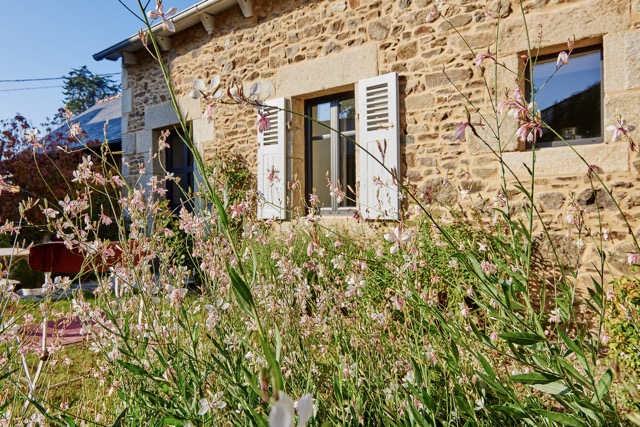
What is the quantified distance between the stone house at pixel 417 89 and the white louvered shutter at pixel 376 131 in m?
0.01

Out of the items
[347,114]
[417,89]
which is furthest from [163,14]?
[347,114]

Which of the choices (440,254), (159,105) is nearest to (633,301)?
(440,254)

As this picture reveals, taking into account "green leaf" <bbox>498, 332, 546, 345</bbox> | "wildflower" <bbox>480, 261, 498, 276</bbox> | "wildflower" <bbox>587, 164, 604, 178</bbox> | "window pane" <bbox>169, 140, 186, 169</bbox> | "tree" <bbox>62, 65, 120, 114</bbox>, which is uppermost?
"tree" <bbox>62, 65, 120, 114</bbox>

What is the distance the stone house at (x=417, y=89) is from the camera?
12.1ft

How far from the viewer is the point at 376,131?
4902 millimetres

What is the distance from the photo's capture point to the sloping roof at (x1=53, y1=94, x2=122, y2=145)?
1062 cm

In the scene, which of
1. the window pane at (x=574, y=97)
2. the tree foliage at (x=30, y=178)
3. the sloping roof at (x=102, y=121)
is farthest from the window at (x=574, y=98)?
the sloping roof at (x=102, y=121)

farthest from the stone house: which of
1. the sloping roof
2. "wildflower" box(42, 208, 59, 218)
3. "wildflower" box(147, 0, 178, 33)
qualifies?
the sloping roof

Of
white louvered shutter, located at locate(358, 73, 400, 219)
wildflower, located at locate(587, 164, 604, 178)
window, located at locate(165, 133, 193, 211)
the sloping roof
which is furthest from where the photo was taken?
the sloping roof

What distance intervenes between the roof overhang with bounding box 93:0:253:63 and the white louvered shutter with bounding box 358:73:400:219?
223cm

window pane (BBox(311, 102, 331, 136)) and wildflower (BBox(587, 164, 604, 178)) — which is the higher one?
window pane (BBox(311, 102, 331, 136))

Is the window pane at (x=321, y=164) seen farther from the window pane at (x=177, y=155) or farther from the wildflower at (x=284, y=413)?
the wildflower at (x=284, y=413)

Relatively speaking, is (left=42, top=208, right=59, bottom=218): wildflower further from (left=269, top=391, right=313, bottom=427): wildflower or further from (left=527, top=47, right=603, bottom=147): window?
(left=527, top=47, right=603, bottom=147): window

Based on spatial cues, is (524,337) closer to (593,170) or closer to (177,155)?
(593,170)
